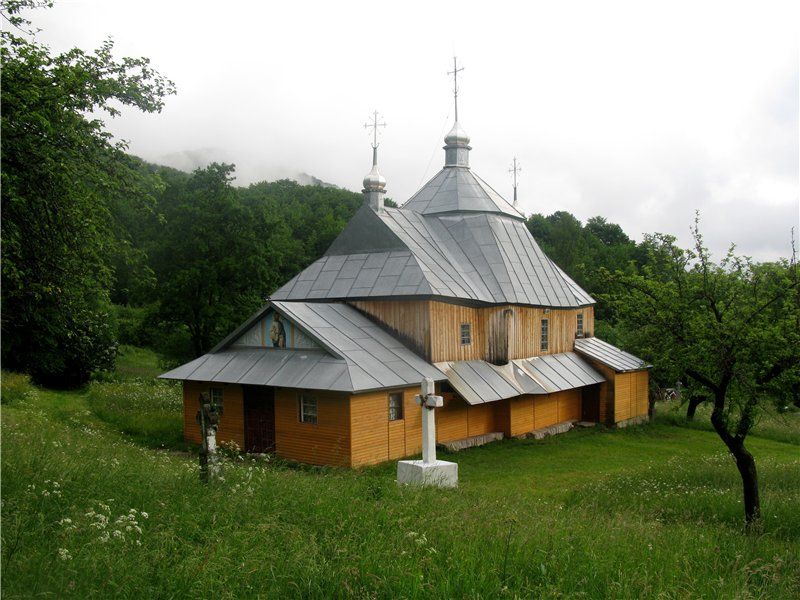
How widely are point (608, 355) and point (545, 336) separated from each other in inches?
142

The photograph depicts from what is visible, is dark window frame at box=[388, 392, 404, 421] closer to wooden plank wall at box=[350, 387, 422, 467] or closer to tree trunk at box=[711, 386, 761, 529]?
wooden plank wall at box=[350, 387, 422, 467]

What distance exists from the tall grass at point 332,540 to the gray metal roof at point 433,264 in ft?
35.9

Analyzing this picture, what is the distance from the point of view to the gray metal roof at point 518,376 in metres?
20.5

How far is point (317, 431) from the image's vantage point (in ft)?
56.3

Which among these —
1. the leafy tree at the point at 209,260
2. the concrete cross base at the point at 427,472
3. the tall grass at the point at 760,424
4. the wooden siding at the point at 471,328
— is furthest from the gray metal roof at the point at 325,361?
the leafy tree at the point at 209,260

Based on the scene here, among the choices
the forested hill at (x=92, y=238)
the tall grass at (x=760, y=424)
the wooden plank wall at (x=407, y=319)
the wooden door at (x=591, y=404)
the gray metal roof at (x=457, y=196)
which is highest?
the gray metal roof at (x=457, y=196)

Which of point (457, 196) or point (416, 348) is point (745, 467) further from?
point (457, 196)

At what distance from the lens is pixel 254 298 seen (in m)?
31.5

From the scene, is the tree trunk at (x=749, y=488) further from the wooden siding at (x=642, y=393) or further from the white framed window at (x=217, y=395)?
the wooden siding at (x=642, y=393)

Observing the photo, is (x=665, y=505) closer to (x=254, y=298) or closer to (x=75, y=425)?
(x=75, y=425)

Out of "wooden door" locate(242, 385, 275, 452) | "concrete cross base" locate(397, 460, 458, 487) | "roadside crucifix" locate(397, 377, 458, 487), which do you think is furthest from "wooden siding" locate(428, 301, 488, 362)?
"concrete cross base" locate(397, 460, 458, 487)

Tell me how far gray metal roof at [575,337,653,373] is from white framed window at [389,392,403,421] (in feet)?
37.8

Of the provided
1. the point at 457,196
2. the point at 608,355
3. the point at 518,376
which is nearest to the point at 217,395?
the point at 518,376

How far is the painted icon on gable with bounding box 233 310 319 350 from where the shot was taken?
18.5 m
